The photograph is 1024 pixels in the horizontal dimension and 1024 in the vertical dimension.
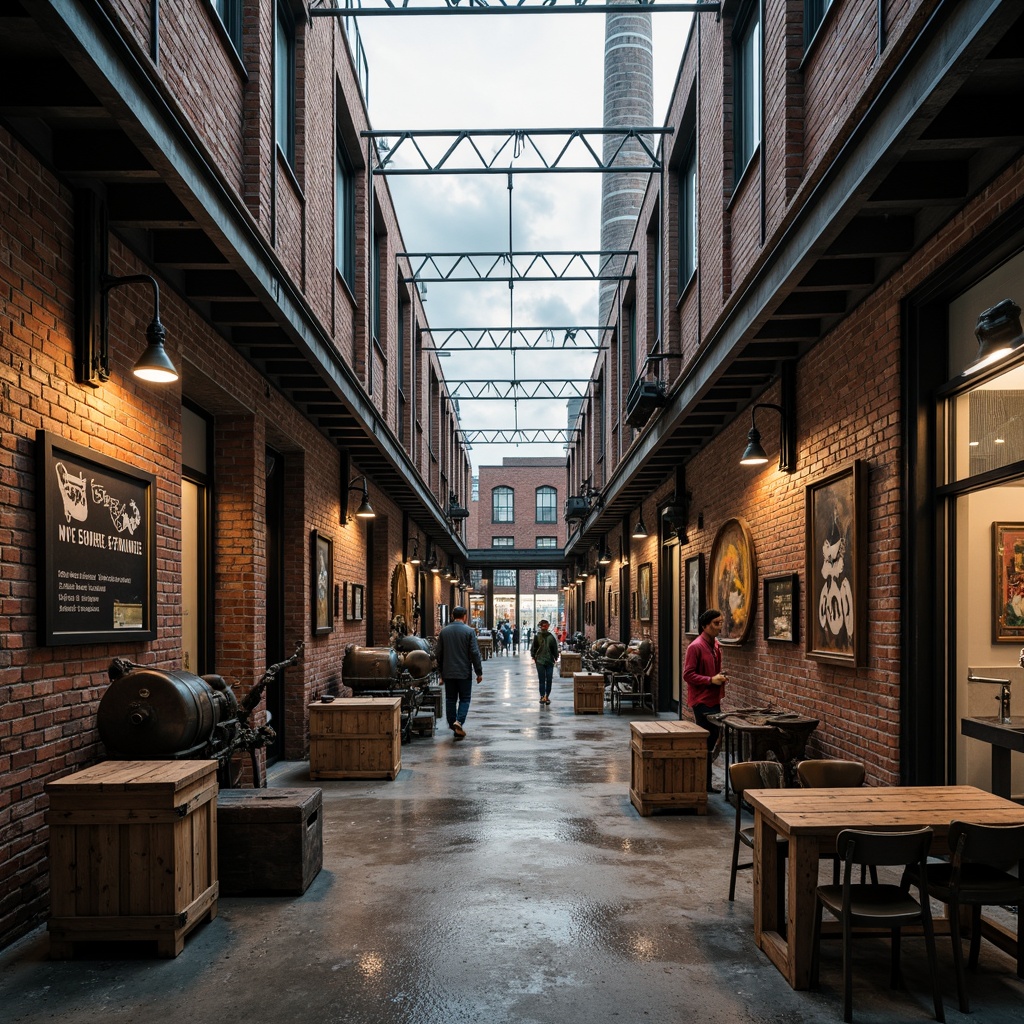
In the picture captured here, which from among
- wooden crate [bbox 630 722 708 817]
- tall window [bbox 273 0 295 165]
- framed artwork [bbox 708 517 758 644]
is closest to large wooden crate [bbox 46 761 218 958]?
wooden crate [bbox 630 722 708 817]

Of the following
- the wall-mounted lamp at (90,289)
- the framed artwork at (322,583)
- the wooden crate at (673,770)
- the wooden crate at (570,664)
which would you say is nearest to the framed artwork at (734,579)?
the wooden crate at (673,770)

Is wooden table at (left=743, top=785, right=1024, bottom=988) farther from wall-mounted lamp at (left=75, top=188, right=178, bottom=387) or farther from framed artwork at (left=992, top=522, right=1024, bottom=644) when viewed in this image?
wall-mounted lamp at (left=75, top=188, right=178, bottom=387)

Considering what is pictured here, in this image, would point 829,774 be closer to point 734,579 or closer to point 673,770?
point 673,770

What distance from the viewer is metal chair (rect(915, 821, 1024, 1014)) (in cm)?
412

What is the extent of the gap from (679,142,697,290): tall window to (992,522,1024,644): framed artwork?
25.0ft

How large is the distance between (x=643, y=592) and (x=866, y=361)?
39.4 feet

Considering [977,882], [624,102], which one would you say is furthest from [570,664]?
[977,882]

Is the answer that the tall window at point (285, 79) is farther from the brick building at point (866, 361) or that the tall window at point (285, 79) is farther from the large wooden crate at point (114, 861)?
the large wooden crate at point (114, 861)

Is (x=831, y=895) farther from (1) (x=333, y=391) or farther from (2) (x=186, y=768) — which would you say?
(1) (x=333, y=391)

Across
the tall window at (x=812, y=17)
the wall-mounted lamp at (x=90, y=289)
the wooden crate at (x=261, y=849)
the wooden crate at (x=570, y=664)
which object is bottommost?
the wooden crate at (x=570, y=664)

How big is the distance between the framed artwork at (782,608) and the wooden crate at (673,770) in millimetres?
1623

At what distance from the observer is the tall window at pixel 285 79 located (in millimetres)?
9414

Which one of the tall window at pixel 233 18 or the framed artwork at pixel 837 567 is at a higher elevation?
the tall window at pixel 233 18

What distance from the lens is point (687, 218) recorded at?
1348 centimetres
